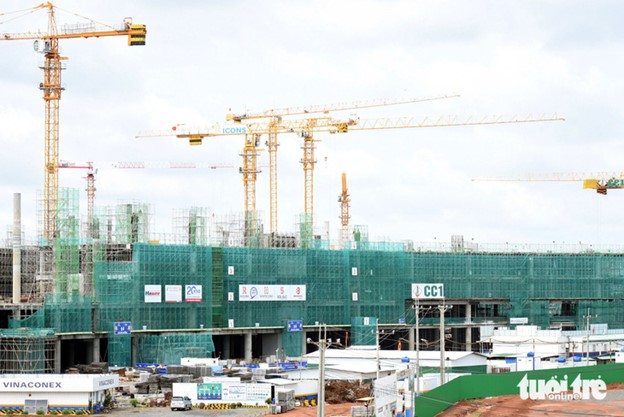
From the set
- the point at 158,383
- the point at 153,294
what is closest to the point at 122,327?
the point at 153,294

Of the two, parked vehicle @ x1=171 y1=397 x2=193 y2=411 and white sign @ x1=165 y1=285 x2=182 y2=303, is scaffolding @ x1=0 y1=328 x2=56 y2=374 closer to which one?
white sign @ x1=165 y1=285 x2=182 y2=303

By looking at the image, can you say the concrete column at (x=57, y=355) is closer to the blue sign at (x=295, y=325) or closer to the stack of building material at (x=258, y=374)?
the stack of building material at (x=258, y=374)

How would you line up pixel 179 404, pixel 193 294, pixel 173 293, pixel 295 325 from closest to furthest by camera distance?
pixel 179 404 < pixel 173 293 < pixel 193 294 < pixel 295 325

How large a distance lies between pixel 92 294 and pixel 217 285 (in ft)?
67.7

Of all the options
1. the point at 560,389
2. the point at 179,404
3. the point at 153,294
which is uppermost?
the point at 153,294

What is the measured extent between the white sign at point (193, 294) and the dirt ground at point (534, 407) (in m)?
71.9

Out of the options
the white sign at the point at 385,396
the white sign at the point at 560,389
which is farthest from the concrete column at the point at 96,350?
the white sign at the point at 385,396

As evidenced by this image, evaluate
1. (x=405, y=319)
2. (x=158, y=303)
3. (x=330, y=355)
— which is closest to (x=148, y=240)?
(x=158, y=303)

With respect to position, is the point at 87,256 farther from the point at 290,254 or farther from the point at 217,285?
the point at 290,254

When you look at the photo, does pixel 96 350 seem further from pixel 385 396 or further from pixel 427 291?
pixel 385 396

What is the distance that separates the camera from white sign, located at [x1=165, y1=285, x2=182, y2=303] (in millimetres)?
166750

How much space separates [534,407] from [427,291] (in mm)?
94434

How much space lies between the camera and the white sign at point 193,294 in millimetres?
169250

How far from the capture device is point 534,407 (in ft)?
331
